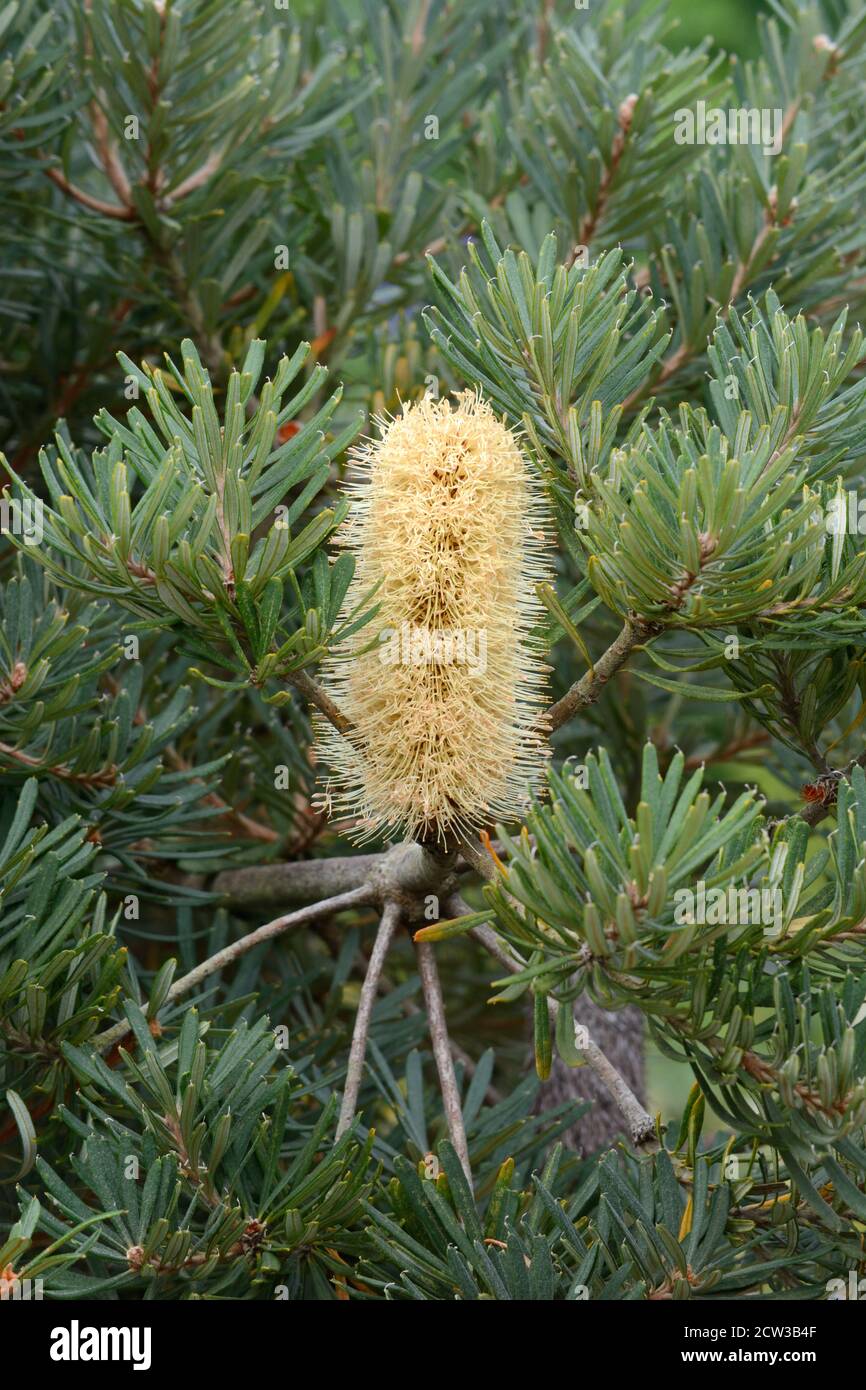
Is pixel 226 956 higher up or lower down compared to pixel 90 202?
lower down

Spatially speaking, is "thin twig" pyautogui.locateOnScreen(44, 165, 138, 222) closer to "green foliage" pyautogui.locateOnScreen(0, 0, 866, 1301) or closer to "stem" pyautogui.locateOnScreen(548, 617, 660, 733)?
"green foliage" pyautogui.locateOnScreen(0, 0, 866, 1301)

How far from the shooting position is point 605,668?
0.49m


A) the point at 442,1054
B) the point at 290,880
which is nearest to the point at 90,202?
the point at 290,880

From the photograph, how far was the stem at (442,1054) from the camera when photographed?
1.82 ft

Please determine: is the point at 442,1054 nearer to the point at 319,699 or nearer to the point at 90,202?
the point at 319,699

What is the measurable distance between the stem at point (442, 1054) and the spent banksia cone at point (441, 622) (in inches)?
3.1

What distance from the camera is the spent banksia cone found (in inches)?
19.6

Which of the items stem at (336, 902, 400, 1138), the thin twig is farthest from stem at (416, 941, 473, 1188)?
the thin twig

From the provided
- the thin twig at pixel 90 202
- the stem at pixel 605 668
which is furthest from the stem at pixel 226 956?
the thin twig at pixel 90 202

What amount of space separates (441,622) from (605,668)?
2.6 inches

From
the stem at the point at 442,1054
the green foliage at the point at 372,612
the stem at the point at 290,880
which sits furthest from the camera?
the stem at the point at 290,880

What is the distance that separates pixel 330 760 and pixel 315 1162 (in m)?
0.18

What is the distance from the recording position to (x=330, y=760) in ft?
1.86

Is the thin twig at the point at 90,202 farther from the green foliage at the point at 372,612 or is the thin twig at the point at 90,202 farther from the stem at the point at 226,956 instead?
the stem at the point at 226,956
